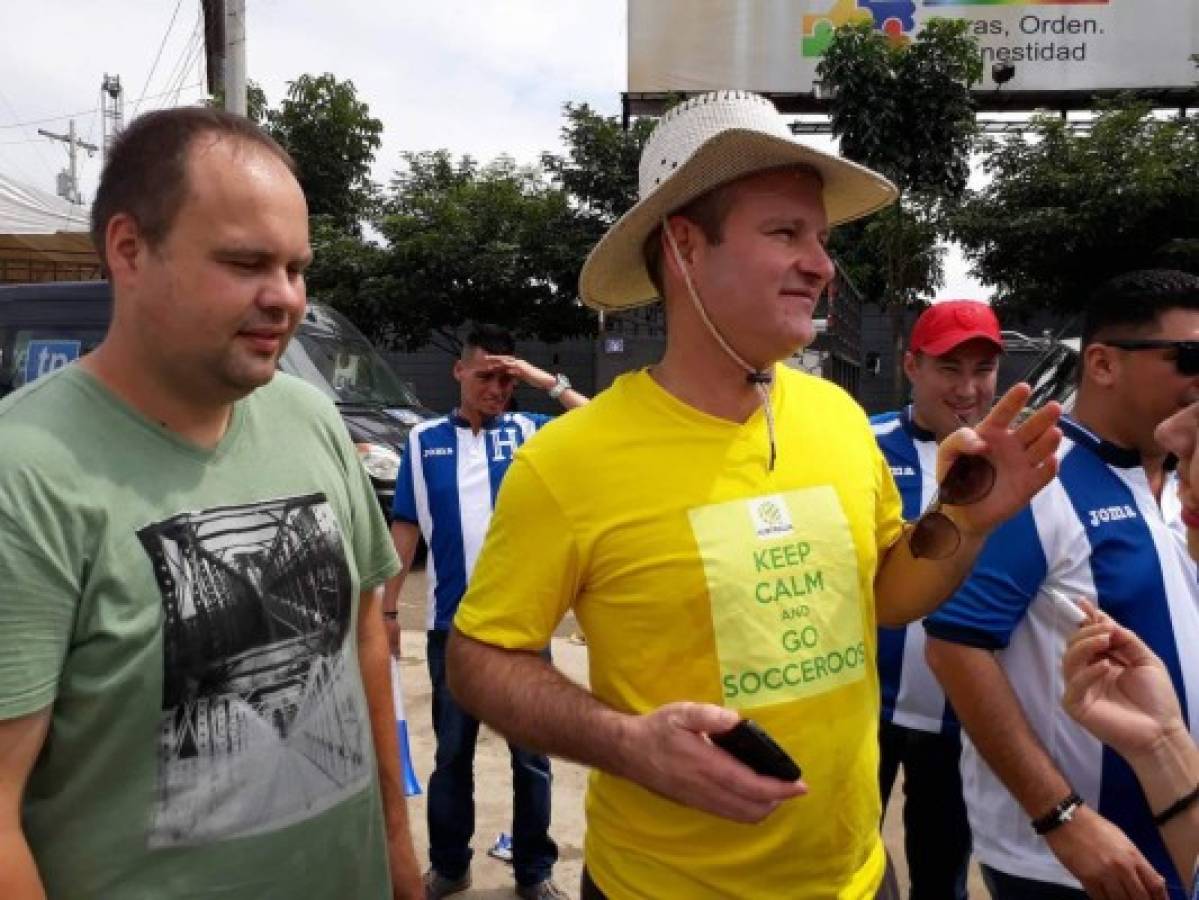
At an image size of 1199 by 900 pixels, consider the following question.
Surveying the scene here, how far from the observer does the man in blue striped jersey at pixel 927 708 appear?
9.59ft

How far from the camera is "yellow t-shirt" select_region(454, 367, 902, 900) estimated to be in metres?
1.58

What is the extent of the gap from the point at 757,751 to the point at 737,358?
711 millimetres

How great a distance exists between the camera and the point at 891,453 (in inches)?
126

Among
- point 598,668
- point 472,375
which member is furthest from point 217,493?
point 472,375

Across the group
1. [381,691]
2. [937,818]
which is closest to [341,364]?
[937,818]

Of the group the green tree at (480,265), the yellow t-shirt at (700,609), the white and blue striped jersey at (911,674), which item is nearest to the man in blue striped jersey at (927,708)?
the white and blue striped jersey at (911,674)

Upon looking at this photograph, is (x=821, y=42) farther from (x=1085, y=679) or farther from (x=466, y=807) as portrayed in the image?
(x=1085, y=679)

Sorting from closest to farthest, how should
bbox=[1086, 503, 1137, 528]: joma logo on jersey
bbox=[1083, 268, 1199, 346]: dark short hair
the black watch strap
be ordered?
the black watch strap
bbox=[1086, 503, 1137, 528]: joma logo on jersey
bbox=[1083, 268, 1199, 346]: dark short hair

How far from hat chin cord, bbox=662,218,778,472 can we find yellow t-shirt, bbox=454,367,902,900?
0.07ft

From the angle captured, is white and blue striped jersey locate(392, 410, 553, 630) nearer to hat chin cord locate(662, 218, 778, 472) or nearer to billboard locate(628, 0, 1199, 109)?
hat chin cord locate(662, 218, 778, 472)

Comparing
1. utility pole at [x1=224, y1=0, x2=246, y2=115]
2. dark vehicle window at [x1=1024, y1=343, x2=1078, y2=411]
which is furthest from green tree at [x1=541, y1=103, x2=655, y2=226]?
dark vehicle window at [x1=1024, y1=343, x2=1078, y2=411]

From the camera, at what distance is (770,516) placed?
166 centimetres

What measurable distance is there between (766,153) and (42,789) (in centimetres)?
144

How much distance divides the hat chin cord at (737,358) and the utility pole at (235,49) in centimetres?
887
